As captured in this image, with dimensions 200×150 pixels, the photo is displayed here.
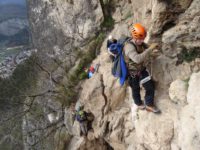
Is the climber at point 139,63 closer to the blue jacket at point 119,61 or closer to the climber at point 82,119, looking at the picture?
the blue jacket at point 119,61

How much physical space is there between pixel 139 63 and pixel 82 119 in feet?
17.6

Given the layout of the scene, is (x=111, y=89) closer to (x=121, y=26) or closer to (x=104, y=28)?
(x=121, y=26)

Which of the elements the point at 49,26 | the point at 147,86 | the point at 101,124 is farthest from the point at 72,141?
the point at 49,26

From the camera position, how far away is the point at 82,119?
11.8 meters

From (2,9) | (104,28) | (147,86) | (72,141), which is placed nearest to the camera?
(147,86)

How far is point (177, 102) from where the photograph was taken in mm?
7316

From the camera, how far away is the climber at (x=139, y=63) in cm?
664

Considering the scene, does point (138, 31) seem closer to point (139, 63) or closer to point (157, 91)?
point (139, 63)

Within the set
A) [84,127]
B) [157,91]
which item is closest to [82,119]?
[84,127]

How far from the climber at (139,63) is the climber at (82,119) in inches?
162

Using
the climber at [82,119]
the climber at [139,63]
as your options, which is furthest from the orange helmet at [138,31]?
the climber at [82,119]

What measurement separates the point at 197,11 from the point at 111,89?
464 cm

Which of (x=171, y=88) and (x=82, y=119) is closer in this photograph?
(x=171, y=88)

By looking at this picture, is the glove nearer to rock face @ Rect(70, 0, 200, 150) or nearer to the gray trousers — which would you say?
rock face @ Rect(70, 0, 200, 150)
